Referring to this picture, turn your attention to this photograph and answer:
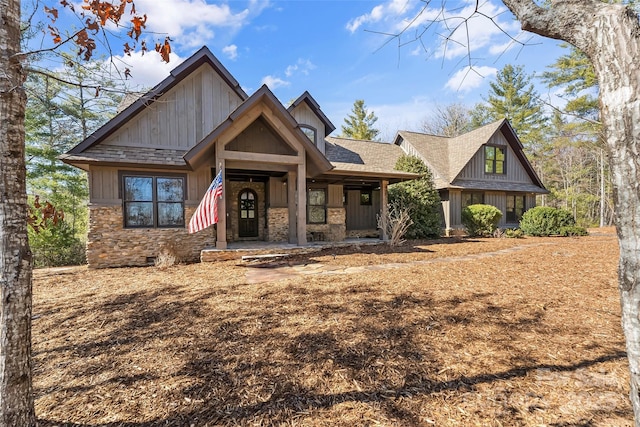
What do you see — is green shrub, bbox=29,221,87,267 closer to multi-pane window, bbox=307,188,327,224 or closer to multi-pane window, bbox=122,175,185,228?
multi-pane window, bbox=122,175,185,228

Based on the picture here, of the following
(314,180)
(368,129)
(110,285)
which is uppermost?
(368,129)

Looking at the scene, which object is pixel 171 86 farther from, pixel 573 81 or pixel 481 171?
pixel 573 81

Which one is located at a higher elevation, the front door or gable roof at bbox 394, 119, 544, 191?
gable roof at bbox 394, 119, 544, 191

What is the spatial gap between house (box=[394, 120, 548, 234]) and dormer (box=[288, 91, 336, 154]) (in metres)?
6.99

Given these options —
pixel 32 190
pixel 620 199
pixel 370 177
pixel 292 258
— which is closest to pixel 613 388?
pixel 620 199

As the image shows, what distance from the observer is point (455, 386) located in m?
2.41

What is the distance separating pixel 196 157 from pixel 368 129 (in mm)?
28450

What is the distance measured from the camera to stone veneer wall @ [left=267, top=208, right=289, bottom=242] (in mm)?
11555

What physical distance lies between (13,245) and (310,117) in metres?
12.7

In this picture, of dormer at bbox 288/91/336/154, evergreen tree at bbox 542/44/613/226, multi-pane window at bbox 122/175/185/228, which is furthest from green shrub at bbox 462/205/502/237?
multi-pane window at bbox 122/175/185/228

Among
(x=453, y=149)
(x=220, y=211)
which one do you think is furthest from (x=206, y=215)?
(x=453, y=149)

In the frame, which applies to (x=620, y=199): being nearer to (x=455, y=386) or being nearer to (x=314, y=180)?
(x=455, y=386)

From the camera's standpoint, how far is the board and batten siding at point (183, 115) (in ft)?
30.6

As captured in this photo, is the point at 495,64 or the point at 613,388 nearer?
the point at 613,388
